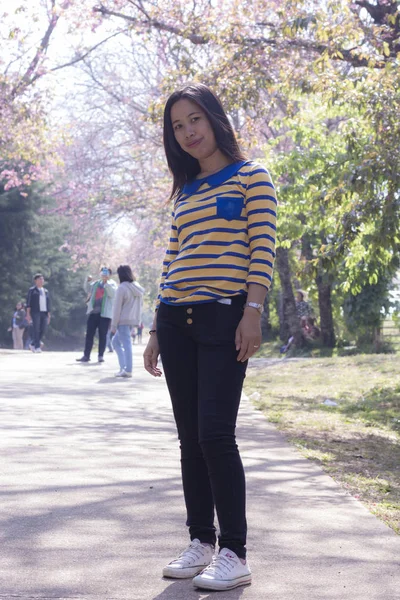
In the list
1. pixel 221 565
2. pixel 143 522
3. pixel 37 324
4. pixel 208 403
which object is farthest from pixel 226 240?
pixel 37 324

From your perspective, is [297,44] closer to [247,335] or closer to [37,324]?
[247,335]

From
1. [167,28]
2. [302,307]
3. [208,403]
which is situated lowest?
[208,403]

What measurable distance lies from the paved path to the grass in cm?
23

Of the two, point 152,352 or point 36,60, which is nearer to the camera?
point 152,352

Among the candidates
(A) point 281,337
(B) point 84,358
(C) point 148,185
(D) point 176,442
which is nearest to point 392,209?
(D) point 176,442

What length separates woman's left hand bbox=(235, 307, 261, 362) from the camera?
363 centimetres

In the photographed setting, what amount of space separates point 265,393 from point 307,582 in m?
9.93

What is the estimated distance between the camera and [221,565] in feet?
11.7

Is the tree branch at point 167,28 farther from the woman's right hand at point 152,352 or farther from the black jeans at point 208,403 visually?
the black jeans at point 208,403

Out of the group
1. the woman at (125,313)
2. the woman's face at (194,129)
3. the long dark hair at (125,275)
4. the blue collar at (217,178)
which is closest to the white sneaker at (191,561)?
the blue collar at (217,178)

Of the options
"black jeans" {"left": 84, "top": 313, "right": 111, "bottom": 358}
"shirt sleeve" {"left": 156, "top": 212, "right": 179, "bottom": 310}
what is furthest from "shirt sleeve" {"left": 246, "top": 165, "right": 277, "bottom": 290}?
"black jeans" {"left": 84, "top": 313, "right": 111, "bottom": 358}

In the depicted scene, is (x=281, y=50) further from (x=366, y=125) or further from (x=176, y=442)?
(x=176, y=442)

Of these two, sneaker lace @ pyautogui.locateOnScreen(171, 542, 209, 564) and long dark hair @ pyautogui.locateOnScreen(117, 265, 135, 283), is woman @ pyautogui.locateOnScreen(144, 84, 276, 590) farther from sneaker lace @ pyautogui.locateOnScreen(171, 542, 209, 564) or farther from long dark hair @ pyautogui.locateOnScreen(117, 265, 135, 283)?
long dark hair @ pyautogui.locateOnScreen(117, 265, 135, 283)

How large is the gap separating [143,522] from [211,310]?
1377 mm
